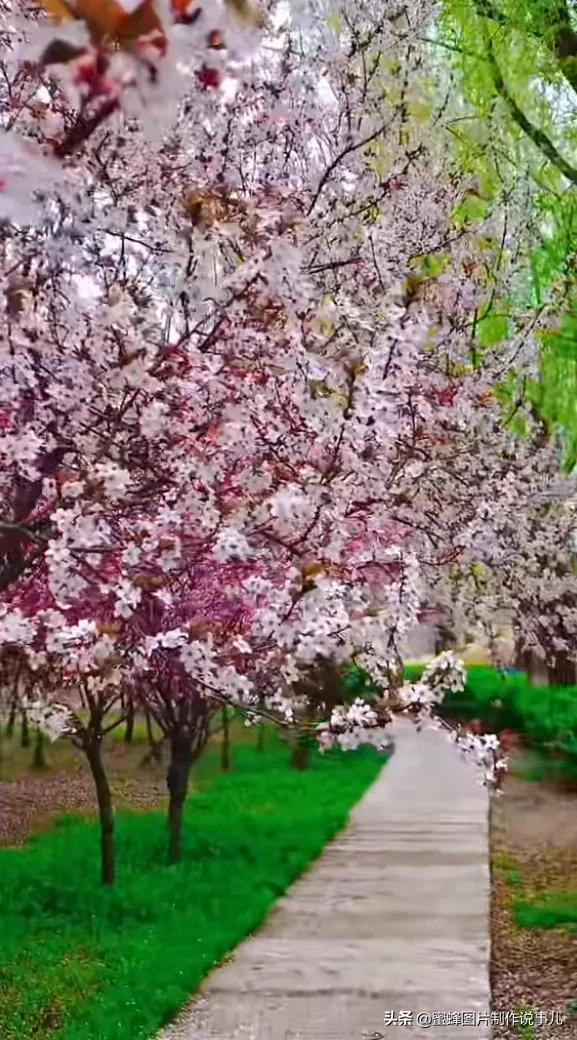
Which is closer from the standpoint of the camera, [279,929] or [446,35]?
[446,35]

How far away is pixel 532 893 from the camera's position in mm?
8289

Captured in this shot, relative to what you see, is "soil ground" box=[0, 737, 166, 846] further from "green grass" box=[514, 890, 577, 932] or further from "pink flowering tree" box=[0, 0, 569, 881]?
"pink flowering tree" box=[0, 0, 569, 881]

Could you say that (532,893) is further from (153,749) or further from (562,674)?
(153,749)

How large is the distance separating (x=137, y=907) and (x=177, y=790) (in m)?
2.05

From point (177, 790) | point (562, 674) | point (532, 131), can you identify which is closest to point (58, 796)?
point (177, 790)

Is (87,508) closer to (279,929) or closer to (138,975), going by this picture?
(138,975)

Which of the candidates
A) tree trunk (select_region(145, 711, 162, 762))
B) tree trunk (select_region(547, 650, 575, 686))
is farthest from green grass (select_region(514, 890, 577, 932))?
tree trunk (select_region(145, 711, 162, 762))

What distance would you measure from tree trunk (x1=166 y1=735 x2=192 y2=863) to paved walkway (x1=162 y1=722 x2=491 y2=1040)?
1.09 metres

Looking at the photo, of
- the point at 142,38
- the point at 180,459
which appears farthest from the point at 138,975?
the point at 142,38

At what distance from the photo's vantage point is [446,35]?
6297 mm

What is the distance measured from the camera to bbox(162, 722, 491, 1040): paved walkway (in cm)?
525

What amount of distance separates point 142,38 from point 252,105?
3.73 meters

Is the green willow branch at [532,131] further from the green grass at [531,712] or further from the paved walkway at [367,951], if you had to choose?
the green grass at [531,712]

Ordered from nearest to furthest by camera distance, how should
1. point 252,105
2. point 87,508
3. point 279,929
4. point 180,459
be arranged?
point 87,508 < point 180,459 < point 252,105 < point 279,929
